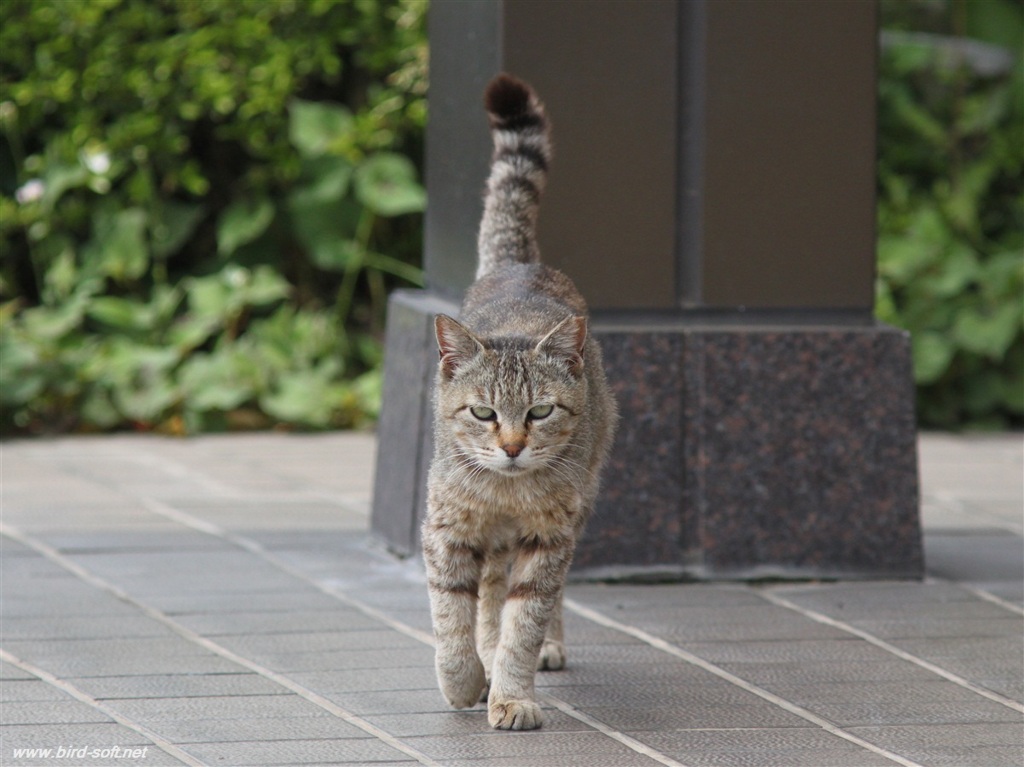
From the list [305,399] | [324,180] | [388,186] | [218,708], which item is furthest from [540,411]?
[324,180]

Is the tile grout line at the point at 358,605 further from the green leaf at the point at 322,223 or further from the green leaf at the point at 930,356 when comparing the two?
the green leaf at the point at 930,356

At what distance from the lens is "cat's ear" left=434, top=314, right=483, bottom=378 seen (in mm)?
3953

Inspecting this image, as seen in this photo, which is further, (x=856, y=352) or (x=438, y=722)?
(x=856, y=352)

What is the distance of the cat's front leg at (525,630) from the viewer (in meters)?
3.75

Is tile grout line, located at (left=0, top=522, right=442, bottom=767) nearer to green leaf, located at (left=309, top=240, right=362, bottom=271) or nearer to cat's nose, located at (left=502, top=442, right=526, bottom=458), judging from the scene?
cat's nose, located at (left=502, top=442, right=526, bottom=458)

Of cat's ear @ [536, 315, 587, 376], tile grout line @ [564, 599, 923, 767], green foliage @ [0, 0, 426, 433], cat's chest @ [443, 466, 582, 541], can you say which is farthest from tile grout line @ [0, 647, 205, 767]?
green foliage @ [0, 0, 426, 433]

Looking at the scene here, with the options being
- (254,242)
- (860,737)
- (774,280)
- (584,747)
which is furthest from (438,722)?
(254,242)

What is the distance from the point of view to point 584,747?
361cm

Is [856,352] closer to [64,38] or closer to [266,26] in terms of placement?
[266,26]

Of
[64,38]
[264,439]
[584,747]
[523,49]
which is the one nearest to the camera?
[584,747]

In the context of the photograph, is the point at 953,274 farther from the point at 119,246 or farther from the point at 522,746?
the point at 522,746

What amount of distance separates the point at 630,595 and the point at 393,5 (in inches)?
184

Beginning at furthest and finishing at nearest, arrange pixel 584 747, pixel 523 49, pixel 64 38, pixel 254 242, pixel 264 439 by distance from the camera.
Answer: pixel 254 242, pixel 64 38, pixel 264 439, pixel 523 49, pixel 584 747

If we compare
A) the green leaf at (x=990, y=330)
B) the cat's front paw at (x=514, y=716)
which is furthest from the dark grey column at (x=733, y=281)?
the green leaf at (x=990, y=330)
